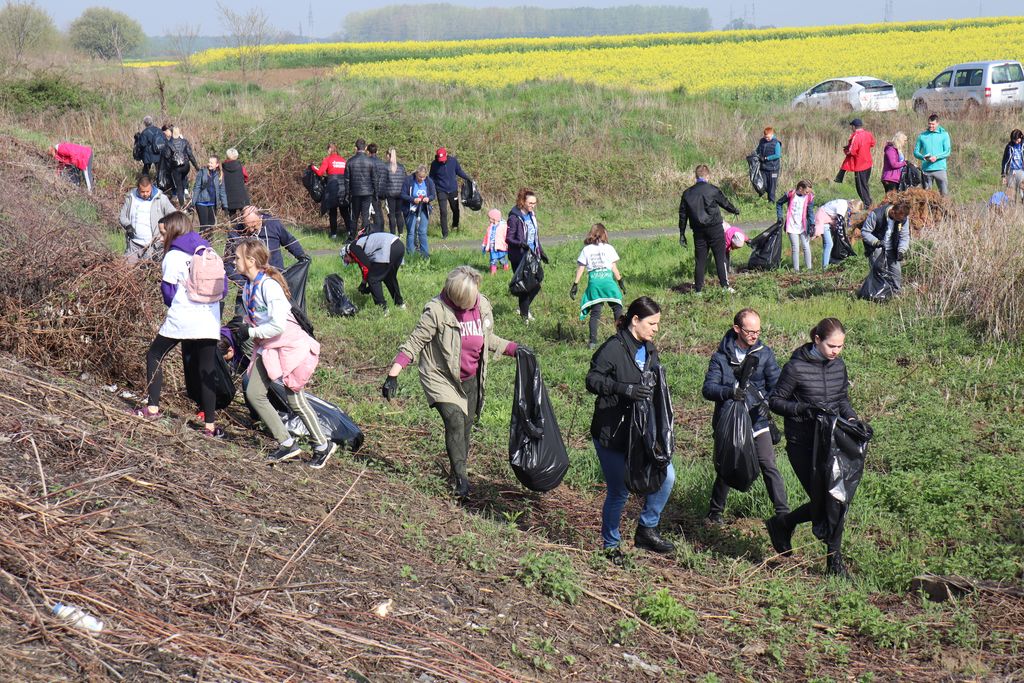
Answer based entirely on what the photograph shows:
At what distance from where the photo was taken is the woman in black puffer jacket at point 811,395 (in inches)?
242

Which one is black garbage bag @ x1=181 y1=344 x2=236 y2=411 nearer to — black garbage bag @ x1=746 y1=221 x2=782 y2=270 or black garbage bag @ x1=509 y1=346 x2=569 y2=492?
black garbage bag @ x1=509 y1=346 x2=569 y2=492

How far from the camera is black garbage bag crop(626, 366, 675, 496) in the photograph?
19.0 feet

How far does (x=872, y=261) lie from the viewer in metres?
12.4

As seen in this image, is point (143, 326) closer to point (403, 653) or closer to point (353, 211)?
point (403, 653)

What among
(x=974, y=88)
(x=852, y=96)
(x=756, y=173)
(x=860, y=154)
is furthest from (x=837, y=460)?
(x=852, y=96)

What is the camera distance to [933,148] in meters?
17.7

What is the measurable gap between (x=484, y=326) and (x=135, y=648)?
3.44m

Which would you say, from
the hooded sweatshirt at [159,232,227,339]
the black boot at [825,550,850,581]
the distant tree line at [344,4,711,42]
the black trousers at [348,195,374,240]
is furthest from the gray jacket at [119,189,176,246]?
the distant tree line at [344,4,711,42]

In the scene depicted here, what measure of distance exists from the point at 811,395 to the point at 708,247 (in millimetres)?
7412

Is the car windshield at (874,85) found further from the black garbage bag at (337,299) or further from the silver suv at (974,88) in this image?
the black garbage bag at (337,299)

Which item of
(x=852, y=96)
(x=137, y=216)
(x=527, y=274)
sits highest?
(x=852, y=96)

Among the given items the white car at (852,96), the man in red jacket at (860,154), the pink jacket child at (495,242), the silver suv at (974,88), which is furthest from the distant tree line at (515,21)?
the pink jacket child at (495,242)

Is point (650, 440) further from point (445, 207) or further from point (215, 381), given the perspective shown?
point (445, 207)

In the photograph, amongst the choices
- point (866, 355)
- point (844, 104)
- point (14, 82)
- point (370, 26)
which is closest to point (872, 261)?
point (866, 355)
